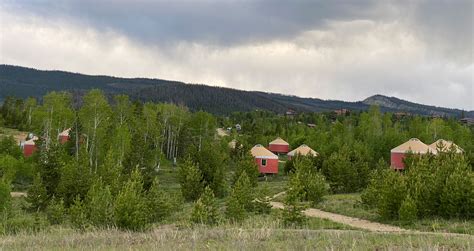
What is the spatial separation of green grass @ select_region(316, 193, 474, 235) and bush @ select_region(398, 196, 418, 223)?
1.01 ft

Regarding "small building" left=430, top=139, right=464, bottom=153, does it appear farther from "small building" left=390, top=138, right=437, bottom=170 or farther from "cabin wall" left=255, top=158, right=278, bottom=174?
"cabin wall" left=255, top=158, right=278, bottom=174

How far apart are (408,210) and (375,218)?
2.83 metres

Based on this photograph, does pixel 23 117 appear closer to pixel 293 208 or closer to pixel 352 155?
pixel 352 155

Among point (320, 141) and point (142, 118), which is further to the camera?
point (320, 141)

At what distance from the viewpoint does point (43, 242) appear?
1116 cm

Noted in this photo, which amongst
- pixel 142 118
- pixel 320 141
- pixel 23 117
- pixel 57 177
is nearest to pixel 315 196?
pixel 57 177

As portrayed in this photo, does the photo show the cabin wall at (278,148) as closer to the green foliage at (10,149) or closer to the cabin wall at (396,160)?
the cabin wall at (396,160)

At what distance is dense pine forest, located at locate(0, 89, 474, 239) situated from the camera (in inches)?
875

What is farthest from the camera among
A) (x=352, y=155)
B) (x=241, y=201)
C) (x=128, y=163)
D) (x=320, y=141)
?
(x=320, y=141)

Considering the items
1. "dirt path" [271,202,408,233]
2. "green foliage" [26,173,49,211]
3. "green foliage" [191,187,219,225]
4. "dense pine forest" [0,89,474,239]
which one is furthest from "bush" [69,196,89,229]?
"dirt path" [271,202,408,233]

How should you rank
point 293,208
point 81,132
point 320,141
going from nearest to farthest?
1. point 293,208
2. point 81,132
3. point 320,141

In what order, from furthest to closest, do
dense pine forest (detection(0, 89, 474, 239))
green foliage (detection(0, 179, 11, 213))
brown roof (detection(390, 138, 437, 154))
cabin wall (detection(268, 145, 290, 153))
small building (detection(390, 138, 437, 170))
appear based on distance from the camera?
cabin wall (detection(268, 145, 290, 153))
small building (detection(390, 138, 437, 170))
brown roof (detection(390, 138, 437, 154))
green foliage (detection(0, 179, 11, 213))
dense pine forest (detection(0, 89, 474, 239))

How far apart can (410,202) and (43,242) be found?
53.6 ft

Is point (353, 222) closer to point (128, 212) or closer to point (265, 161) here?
point (128, 212)
